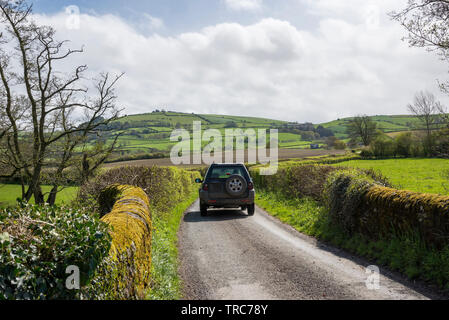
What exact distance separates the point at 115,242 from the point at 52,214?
76cm

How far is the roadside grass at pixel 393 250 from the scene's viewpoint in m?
5.10

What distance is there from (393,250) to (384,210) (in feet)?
3.09

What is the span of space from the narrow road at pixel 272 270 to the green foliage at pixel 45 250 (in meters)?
2.56

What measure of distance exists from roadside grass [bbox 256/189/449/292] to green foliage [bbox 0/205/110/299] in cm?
481

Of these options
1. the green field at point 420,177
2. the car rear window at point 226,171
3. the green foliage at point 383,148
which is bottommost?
the green field at point 420,177

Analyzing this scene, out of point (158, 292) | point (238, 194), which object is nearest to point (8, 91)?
point (238, 194)

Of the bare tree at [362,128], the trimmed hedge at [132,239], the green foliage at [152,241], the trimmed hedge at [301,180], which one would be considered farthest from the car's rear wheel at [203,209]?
the bare tree at [362,128]

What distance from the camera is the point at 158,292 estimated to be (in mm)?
4594

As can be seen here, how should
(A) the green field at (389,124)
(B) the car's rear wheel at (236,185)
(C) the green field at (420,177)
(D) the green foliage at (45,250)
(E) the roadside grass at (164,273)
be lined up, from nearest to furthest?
(D) the green foliage at (45,250) < (E) the roadside grass at (164,273) < (B) the car's rear wheel at (236,185) < (C) the green field at (420,177) < (A) the green field at (389,124)

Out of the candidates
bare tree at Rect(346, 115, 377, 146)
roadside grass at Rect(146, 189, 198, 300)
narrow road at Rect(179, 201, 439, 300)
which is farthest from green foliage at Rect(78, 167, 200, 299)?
bare tree at Rect(346, 115, 377, 146)

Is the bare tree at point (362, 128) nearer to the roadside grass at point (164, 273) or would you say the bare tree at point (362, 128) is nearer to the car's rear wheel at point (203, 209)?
the car's rear wheel at point (203, 209)

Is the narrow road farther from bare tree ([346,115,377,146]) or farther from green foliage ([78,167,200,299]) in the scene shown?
bare tree ([346,115,377,146])

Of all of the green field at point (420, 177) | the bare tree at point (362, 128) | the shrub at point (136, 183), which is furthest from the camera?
the bare tree at point (362, 128)

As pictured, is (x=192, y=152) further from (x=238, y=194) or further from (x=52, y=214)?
(x=52, y=214)
